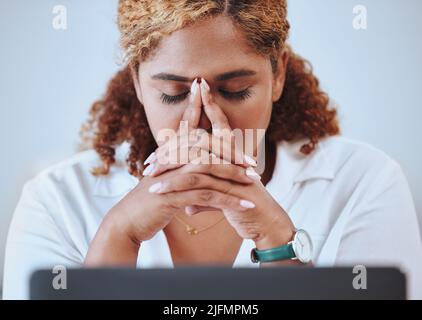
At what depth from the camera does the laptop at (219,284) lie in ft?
5.58

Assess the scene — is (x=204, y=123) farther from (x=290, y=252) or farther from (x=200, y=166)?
(x=290, y=252)

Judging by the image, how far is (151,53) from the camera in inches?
66.6

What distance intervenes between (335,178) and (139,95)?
0.46 meters

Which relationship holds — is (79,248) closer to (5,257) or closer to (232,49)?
(5,257)

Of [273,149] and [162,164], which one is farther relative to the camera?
[273,149]

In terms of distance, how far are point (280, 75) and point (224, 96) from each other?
5.9 inches

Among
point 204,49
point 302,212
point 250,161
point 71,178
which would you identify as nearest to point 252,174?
point 250,161

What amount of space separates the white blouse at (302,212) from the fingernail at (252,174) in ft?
0.13
